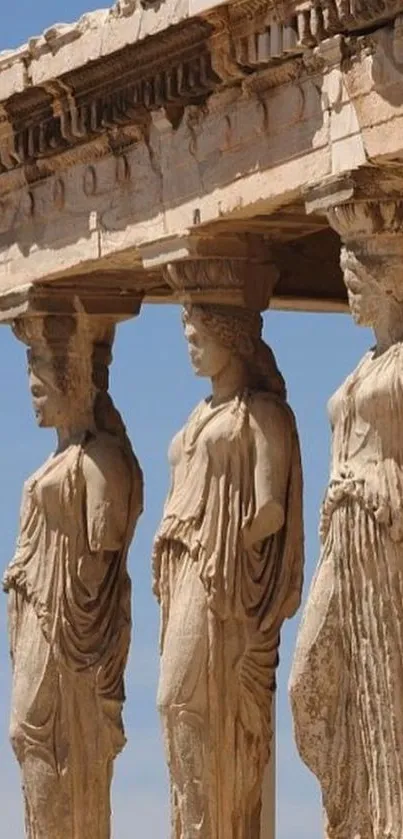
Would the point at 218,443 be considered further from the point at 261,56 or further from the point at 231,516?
the point at 261,56

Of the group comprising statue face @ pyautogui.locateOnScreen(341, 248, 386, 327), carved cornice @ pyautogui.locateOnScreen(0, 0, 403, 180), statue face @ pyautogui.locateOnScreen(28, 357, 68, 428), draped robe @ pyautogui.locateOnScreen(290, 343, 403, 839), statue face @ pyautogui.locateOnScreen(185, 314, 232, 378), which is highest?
carved cornice @ pyautogui.locateOnScreen(0, 0, 403, 180)

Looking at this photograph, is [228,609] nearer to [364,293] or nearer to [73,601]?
[73,601]

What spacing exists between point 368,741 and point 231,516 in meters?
1.99

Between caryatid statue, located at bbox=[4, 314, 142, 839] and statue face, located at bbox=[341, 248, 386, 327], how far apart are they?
12.2 ft

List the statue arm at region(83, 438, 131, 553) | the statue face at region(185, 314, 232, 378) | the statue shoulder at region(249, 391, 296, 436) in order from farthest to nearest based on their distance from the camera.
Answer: the statue arm at region(83, 438, 131, 553) → the statue face at region(185, 314, 232, 378) → the statue shoulder at region(249, 391, 296, 436)

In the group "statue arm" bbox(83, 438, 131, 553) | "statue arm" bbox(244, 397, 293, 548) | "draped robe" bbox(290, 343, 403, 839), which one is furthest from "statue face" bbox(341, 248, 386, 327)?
"statue arm" bbox(83, 438, 131, 553)

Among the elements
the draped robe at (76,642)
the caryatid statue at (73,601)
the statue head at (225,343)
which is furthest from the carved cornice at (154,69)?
the draped robe at (76,642)

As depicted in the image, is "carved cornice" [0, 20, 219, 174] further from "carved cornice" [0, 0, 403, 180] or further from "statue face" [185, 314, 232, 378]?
"statue face" [185, 314, 232, 378]

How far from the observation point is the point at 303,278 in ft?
85.4

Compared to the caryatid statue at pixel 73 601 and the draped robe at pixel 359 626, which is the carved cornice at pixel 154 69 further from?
the draped robe at pixel 359 626

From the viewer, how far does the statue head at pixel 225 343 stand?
948 inches

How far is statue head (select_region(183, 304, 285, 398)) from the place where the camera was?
948 inches

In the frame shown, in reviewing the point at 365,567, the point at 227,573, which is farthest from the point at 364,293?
the point at 227,573

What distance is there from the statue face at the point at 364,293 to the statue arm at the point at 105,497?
12.0 feet
